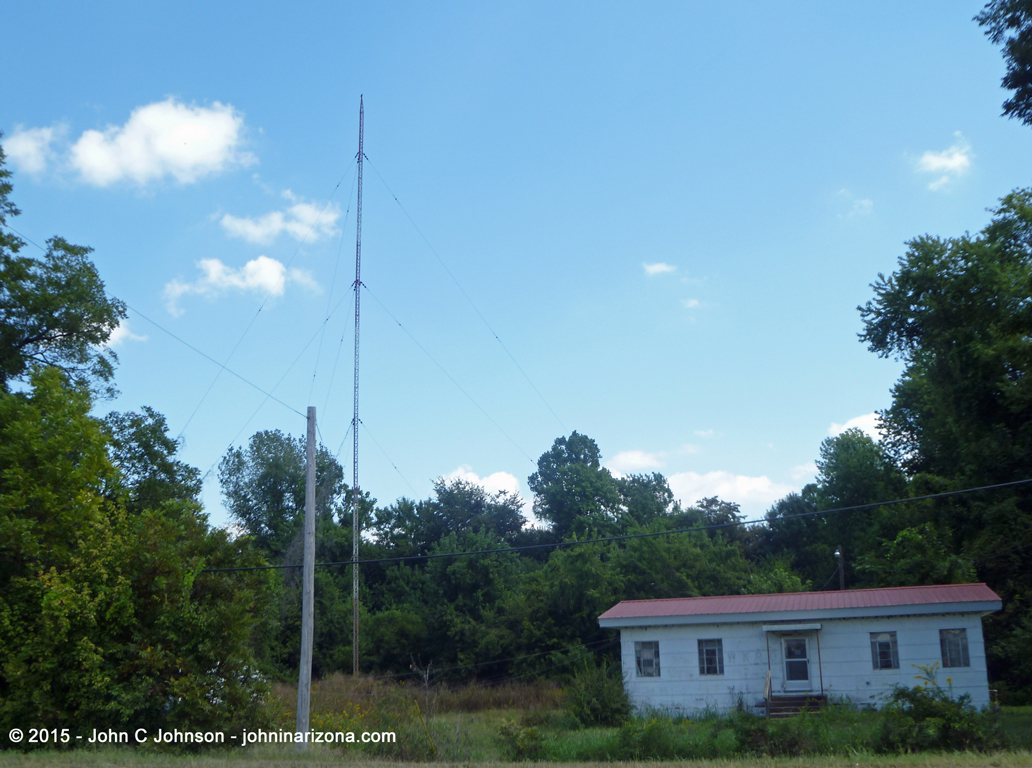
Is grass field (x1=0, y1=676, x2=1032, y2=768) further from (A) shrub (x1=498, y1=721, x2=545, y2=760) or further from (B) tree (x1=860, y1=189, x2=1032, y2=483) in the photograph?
(B) tree (x1=860, y1=189, x2=1032, y2=483)

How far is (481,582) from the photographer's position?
4431 cm

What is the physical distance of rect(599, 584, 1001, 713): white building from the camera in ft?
70.6

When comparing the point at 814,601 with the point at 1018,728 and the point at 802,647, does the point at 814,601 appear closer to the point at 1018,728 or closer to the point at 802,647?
the point at 802,647

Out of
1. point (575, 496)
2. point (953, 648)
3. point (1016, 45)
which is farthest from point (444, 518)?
point (1016, 45)

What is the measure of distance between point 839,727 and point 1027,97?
12.3 metres

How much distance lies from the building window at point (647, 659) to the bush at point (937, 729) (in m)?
9.90

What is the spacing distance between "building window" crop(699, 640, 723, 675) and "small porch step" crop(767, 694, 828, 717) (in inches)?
66.6

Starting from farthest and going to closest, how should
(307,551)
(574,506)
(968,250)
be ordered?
(574,506) → (968,250) → (307,551)

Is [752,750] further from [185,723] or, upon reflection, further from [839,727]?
[185,723]

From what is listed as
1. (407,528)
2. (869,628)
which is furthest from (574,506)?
(869,628)

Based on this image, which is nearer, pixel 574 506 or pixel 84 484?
pixel 84 484

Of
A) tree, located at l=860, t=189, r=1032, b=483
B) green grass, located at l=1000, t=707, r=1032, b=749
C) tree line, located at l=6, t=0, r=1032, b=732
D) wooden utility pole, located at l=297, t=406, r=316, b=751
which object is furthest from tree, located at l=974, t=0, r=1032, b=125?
wooden utility pole, located at l=297, t=406, r=316, b=751

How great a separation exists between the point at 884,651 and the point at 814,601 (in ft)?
7.73

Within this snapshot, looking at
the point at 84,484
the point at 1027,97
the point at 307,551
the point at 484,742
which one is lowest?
the point at 484,742
